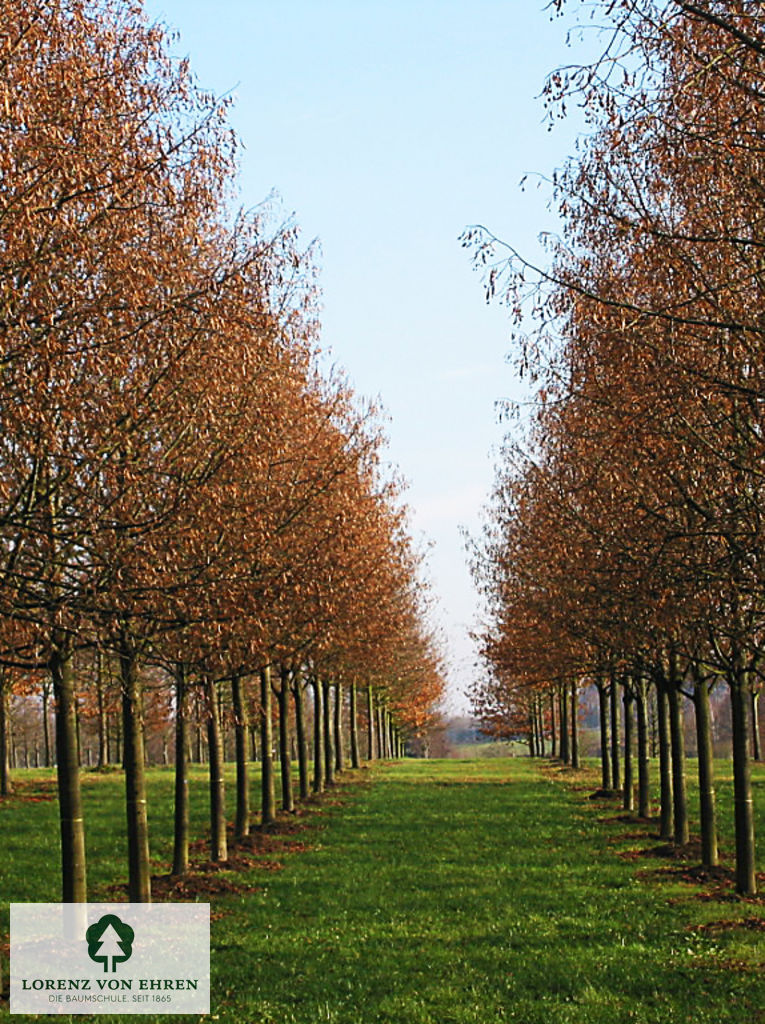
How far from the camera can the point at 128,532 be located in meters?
11.7

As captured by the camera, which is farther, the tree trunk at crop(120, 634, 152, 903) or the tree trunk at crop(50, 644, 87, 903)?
the tree trunk at crop(120, 634, 152, 903)

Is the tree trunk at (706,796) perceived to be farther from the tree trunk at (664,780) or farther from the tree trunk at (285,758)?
the tree trunk at (285,758)

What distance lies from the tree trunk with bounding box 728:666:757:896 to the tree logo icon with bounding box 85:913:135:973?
886 centimetres

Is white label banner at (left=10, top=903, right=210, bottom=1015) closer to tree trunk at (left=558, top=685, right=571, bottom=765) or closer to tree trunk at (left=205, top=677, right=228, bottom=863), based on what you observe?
tree trunk at (left=205, top=677, right=228, bottom=863)

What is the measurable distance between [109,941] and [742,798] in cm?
944

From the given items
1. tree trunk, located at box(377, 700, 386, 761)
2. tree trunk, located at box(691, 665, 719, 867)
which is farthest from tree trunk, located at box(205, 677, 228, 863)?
tree trunk, located at box(377, 700, 386, 761)

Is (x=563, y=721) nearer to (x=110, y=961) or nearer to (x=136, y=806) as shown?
(x=136, y=806)

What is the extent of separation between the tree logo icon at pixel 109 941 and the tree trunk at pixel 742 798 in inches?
349

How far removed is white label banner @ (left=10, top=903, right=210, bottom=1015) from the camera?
469 inches

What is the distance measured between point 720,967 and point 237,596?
6.69 metres

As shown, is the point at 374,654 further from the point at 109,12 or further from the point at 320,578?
the point at 109,12

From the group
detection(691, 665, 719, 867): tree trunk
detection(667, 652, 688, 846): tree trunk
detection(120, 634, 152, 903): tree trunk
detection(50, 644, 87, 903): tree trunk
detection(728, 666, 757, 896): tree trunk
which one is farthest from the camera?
detection(667, 652, 688, 846): tree trunk

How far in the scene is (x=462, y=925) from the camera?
15.8m

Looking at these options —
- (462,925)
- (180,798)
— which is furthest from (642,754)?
(462,925)
